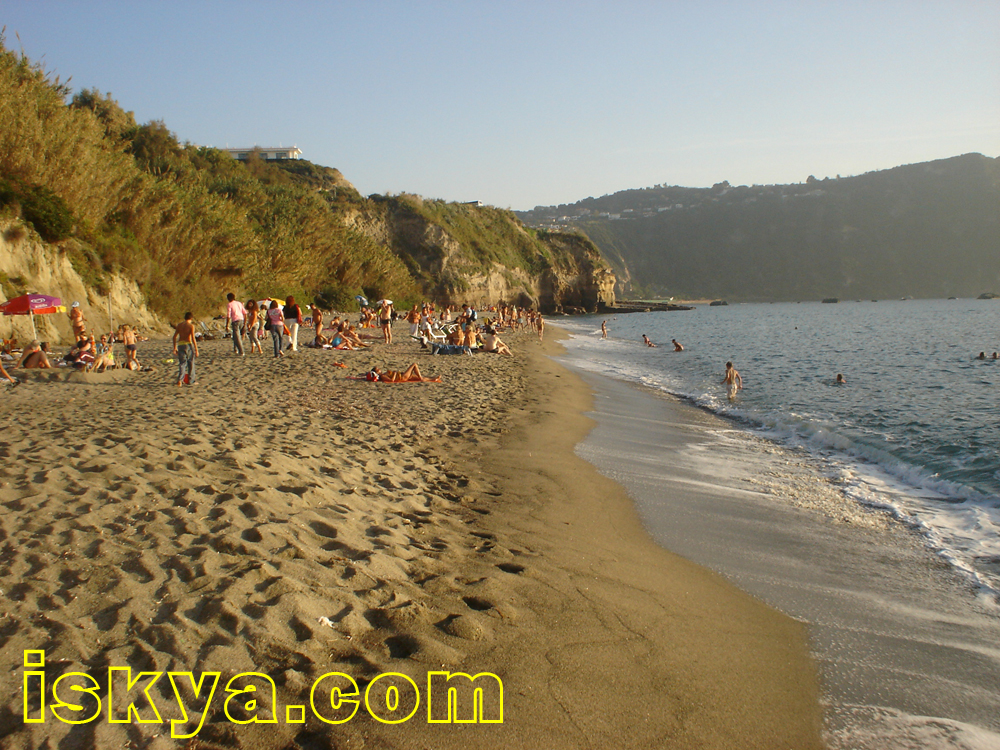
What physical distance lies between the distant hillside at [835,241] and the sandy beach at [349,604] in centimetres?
13689

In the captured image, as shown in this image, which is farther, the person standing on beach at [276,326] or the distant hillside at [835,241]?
the distant hillside at [835,241]

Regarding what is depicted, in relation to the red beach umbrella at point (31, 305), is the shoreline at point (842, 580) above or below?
below

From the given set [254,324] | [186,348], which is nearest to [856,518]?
[186,348]

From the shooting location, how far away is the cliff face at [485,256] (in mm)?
57812

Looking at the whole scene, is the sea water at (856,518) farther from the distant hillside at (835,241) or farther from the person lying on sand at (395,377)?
the distant hillside at (835,241)

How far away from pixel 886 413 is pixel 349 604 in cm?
1281

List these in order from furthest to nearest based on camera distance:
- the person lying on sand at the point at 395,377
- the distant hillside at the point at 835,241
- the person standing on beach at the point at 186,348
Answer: the distant hillside at the point at 835,241 < the person lying on sand at the point at 395,377 < the person standing on beach at the point at 186,348

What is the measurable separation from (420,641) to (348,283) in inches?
1573

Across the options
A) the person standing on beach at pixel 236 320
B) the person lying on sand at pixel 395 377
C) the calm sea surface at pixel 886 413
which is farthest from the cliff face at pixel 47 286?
the calm sea surface at pixel 886 413

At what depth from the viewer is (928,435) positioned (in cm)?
1030

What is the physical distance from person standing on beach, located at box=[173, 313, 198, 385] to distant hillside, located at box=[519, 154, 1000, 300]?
434ft

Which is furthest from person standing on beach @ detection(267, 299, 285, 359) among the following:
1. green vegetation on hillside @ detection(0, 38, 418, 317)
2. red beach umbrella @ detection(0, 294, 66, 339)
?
green vegetation on hillside @ detection(0, 38, 418, 317)

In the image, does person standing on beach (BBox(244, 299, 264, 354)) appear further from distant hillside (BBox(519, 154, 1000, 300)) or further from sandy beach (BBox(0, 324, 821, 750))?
distant hillside (BBox(519, 154, 1000, 300))

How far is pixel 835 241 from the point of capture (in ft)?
450
